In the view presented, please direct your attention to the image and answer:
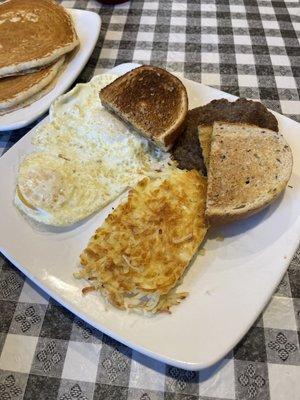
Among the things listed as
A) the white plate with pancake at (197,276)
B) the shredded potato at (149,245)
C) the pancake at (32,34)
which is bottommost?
the white plate with pancake at (197,276)

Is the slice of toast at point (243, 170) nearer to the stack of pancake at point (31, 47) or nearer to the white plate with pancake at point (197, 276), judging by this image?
the white plate with pancake at point (197, 276)

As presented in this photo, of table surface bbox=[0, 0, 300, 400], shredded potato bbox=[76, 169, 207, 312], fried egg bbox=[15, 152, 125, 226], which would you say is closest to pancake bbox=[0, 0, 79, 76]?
table surface bbox=[0, 0, 300, 400]

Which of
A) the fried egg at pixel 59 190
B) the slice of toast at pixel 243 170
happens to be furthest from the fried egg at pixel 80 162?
the slice of toast at pixel 243 170

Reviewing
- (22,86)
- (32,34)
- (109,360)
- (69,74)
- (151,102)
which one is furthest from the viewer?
(32,34)

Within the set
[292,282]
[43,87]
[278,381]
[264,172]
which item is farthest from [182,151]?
[278,381]

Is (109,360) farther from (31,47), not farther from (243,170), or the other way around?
(31,47)

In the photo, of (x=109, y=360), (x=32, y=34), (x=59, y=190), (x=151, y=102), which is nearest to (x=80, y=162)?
(x=59, y=190)

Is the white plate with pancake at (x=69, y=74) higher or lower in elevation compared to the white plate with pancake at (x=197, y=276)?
higher
